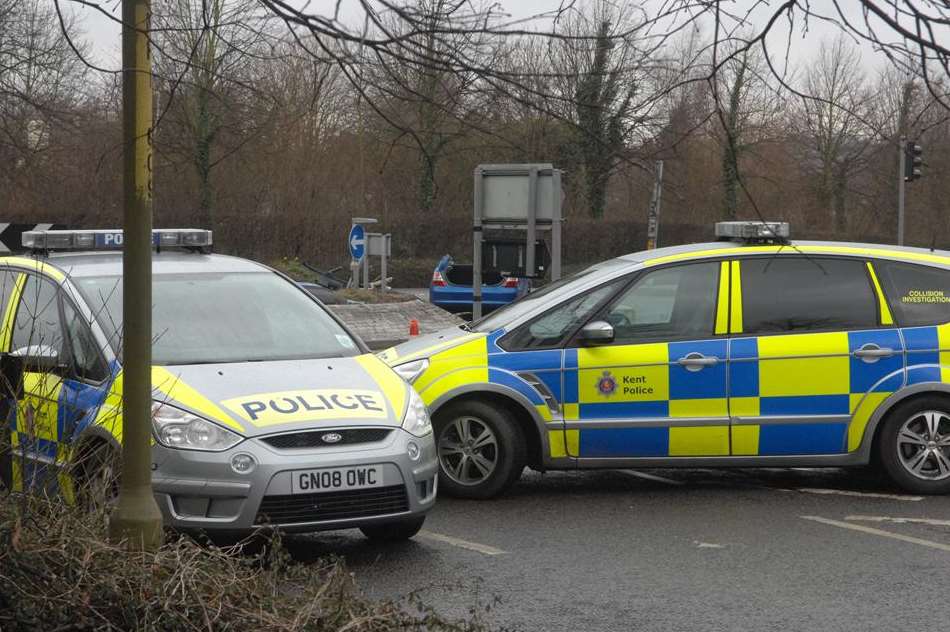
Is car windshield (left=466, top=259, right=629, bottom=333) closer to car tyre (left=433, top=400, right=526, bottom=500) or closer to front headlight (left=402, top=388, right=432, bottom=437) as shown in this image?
car tyre (left=433, top=400, right=526, bottom=500)

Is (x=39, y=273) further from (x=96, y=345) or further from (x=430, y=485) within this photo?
(x=430, y=485)

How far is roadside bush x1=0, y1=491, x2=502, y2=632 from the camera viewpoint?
3887mm

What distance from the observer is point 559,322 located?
8.27 m

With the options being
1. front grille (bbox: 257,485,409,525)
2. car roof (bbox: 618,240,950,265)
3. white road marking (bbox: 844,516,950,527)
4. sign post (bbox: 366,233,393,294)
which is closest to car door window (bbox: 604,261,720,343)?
car roof (bbox: 618,240,950,265)

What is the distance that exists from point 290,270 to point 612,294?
953 inches

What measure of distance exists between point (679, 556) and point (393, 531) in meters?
1.46

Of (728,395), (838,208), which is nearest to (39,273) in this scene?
(728,395)

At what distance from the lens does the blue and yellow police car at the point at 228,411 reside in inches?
230

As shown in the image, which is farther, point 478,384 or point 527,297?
point 527,297

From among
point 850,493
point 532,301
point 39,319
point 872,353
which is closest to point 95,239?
point 39,319

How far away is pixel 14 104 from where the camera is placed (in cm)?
2403

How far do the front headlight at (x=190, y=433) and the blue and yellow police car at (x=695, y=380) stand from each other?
84.2 inches

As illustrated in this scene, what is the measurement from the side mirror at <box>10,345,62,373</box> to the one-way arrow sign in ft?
67.8

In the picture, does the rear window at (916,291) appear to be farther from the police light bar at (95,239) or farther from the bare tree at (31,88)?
the bare tree at (31,88)
